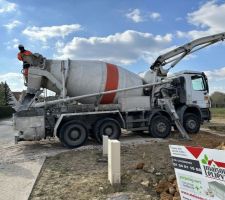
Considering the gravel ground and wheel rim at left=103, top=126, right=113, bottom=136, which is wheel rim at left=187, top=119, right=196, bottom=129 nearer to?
wheel rim at left=103, top=126, right=113, bottom=136

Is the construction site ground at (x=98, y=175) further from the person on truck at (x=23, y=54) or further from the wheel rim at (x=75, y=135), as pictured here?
the person on truck at (x=23, y=54)

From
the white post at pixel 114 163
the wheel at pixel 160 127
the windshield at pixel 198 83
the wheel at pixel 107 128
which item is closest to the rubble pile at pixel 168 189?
the white post at pixel 114 163

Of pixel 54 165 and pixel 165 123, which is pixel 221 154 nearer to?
pixel 54 165

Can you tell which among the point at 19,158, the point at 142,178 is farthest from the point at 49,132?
the point at 142,178

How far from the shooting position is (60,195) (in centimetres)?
729

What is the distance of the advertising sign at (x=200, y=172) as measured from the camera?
4.52 meters

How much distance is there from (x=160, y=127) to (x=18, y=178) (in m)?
8.57

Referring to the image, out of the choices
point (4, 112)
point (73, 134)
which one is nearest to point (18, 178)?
point (73, 134)

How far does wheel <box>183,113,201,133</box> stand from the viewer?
1744 centimetres

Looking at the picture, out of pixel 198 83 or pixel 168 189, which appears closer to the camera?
pixel 168 189

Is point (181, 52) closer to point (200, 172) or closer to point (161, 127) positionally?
point (161, 127)

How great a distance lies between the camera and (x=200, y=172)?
4.85m

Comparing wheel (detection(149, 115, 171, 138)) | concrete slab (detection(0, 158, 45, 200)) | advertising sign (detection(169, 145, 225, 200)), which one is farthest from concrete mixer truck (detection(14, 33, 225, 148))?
advertising sign (detection(169, 145, 225, 200))

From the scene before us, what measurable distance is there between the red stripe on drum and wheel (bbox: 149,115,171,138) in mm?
2165
